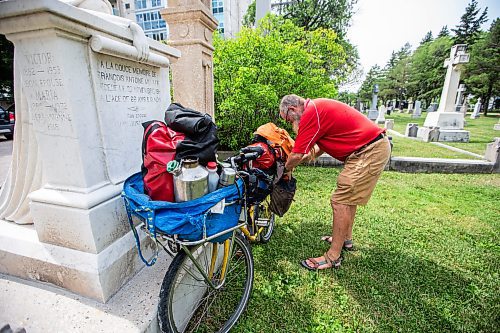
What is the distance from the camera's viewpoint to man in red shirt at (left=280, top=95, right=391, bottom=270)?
90.1 inches

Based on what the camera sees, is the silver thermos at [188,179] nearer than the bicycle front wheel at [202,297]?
Yes

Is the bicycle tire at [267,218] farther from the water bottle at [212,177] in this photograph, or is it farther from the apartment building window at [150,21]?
the apartment building window at [150,21]

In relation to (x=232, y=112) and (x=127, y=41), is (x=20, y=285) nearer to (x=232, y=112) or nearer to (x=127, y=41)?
(x=127, y=41)

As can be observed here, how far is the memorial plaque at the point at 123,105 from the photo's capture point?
5.34 ft

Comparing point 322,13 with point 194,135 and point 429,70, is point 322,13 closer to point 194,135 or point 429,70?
point 194,135

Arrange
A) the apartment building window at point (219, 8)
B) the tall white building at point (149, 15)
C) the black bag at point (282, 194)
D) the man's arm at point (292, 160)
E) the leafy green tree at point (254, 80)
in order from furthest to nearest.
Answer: the tall white building at point (149, 15) → the apartment building window at point (219, 8) → the leafy green tree at point (254, 80) → the black bag at point (282, 194) → the man's arm at point (292, 160)

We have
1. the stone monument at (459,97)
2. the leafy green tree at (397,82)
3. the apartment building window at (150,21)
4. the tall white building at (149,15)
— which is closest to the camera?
the stone monument at (459,97)

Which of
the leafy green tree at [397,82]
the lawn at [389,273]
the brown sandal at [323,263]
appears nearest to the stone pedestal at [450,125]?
the lawn at [389,273]

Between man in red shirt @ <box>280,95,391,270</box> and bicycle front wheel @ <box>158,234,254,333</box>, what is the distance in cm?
86

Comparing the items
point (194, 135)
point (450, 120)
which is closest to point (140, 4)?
point (450, 120)

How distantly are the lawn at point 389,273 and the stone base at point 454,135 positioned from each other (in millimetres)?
8012

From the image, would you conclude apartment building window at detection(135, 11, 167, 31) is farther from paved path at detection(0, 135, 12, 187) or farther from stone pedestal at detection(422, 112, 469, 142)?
stone pedestal at detection(422, 112, 469, 142)

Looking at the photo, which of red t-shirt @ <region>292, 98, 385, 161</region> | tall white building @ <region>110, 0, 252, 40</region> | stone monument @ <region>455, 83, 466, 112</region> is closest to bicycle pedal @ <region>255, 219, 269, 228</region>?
red t-shirt @ <region>292, 98, 385, 161</region>

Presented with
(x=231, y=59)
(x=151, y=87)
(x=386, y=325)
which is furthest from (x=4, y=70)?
(x=386, y=325)
